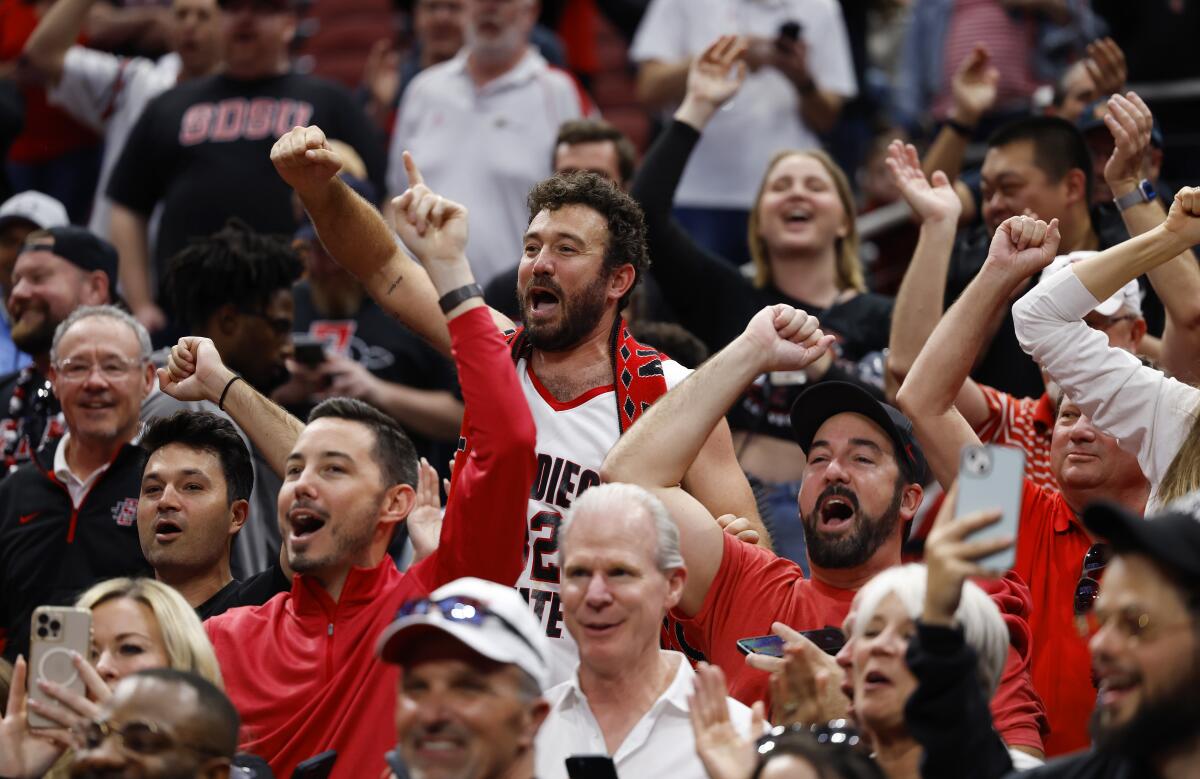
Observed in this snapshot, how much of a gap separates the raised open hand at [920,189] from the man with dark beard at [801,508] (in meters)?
1.10

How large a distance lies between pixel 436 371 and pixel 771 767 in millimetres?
4486

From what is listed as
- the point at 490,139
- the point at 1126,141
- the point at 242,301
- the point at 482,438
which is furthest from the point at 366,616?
the point at 490,139

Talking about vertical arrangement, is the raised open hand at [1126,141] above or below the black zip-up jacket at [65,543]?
above


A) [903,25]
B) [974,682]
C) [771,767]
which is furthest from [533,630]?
[903,25]

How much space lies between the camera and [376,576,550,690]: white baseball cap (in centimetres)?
420

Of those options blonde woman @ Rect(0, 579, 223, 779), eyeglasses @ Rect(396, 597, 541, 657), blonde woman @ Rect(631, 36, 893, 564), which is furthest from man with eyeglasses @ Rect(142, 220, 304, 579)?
eyeglasses @ Rect(396, 597, 541, 657)

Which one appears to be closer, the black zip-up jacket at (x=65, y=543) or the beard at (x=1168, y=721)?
the beard at (x=1168, y=721)

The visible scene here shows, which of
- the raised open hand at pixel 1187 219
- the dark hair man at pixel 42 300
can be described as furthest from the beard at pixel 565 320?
the dark hair man at pixel 42 300

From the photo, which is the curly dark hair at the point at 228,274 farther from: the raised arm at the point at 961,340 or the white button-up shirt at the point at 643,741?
the white button-up shirt at the point at 643,741

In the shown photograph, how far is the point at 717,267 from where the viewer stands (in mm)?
8000

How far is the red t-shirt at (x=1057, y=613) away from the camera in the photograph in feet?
18.8

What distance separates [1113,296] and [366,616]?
2.70 metres

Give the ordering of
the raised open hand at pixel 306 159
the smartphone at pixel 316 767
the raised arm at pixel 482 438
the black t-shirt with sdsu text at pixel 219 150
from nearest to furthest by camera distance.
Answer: the smartphone at pixel 316 767 → the raised arm at pixel 482 438 → the raised open hand at pixel 306 159 → the black t-shirt with sdsu text at pixel 219 150

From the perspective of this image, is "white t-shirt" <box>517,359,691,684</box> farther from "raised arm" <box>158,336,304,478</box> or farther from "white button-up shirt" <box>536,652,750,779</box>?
"raised arm" <box>158,336,304,478</box>
